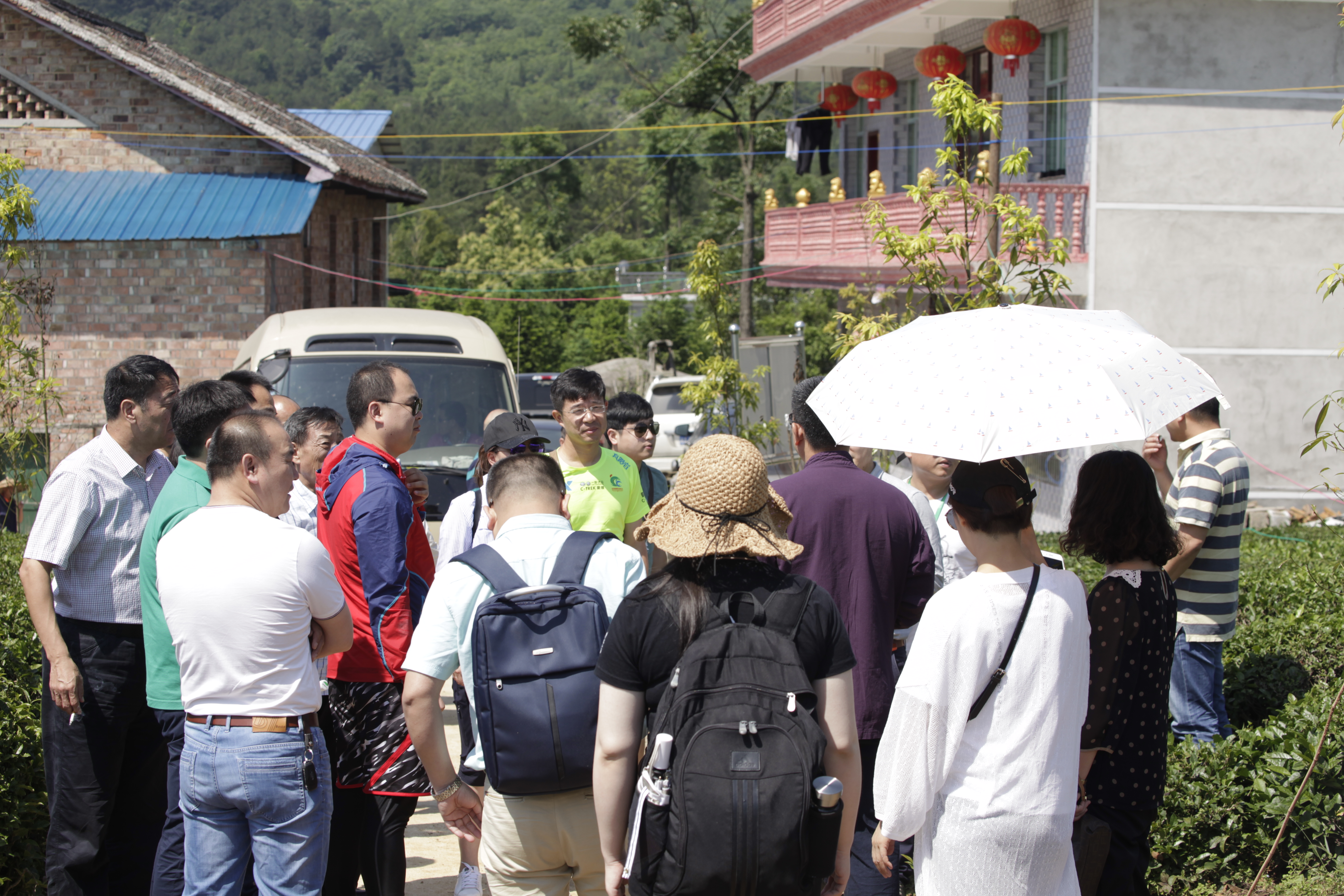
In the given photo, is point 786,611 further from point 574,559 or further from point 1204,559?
point 1204,559

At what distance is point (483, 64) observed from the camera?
13150 centimetres

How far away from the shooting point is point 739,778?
2.57 metres

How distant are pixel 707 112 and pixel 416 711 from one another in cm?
3590

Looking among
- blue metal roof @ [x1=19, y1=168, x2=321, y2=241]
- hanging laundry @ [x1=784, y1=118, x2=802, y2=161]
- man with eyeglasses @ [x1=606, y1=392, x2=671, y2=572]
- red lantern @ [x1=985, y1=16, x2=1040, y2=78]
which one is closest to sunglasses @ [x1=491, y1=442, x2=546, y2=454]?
man with eyeglasses @ [x1=606, y1=392, x2=671, y2=572]

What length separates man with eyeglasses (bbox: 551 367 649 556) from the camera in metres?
5.32

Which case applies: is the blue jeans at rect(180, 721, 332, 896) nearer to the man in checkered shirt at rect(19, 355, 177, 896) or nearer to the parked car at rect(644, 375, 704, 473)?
the man in checkered shirt at rect(19, 355, 177, 896)

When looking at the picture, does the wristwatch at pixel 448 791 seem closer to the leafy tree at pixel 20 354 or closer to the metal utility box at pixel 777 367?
the leafy tree at pixel 20 354

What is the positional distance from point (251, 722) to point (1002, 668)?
7.04 feet

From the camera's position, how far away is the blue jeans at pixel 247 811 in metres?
3.28

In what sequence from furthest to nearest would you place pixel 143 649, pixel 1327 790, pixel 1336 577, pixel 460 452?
pixel 460 452 < pixel 1336 577 < pixel 1327 790 < pixel 143 649

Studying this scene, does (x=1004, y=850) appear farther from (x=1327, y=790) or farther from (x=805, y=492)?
(x=1327, y=790)

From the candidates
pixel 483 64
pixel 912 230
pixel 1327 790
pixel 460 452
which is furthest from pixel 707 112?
pixel 483 64

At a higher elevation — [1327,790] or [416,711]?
[416,711]

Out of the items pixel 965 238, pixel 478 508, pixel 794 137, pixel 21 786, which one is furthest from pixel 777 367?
pixel 21 786
